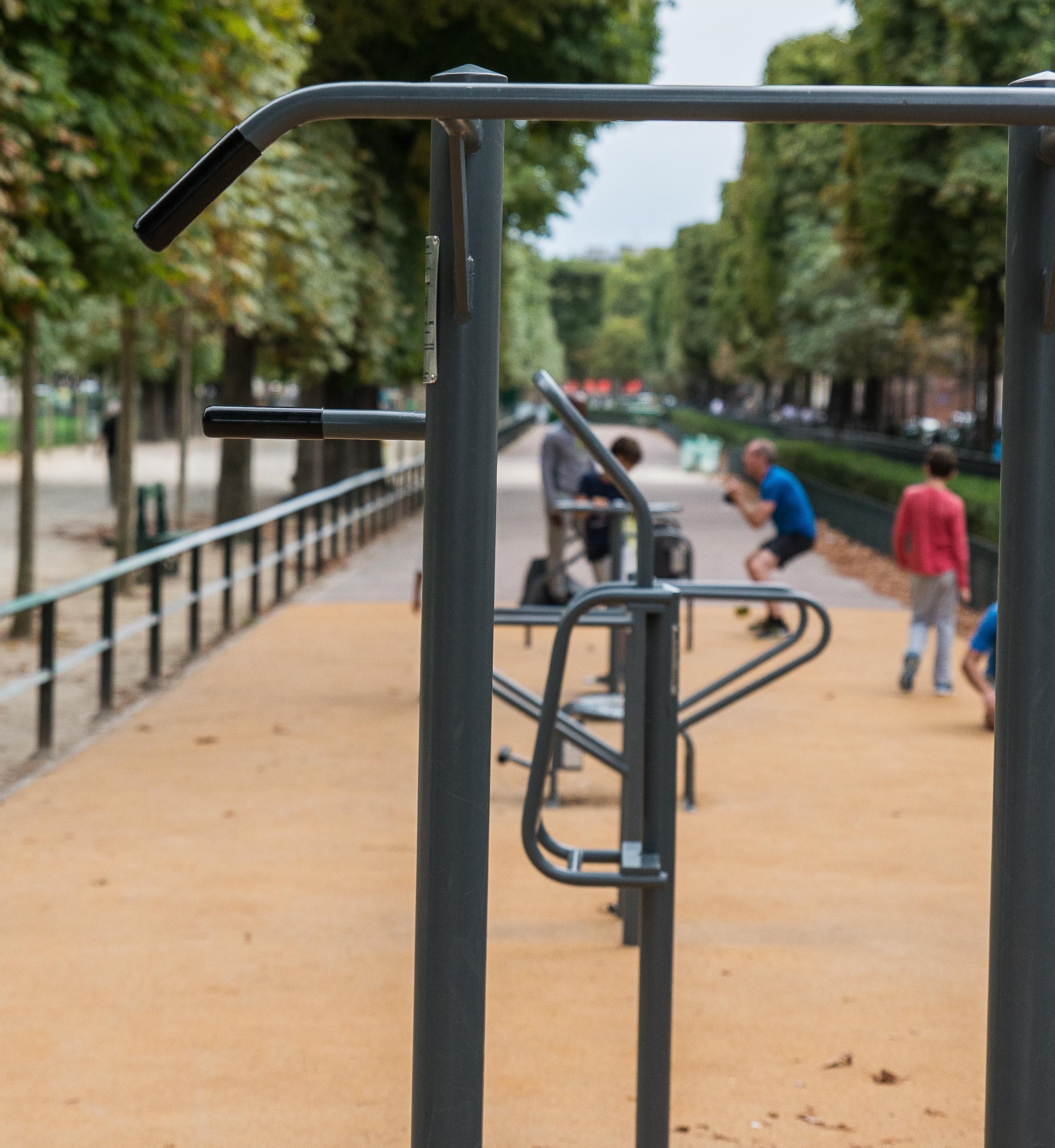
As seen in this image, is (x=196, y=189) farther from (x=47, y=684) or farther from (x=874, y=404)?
(x=874, y=404)

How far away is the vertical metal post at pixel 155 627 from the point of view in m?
10.7

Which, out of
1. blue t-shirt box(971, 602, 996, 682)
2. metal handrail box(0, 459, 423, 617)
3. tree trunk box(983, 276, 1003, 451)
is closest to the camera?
metal handrail box(0, 459, 423, 617)

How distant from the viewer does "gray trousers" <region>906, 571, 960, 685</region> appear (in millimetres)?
10906

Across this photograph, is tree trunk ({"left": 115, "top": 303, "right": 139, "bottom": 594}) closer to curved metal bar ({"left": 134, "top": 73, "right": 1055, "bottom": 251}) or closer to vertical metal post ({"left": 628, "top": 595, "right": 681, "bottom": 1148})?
vertical metal post ({"left": 628, "top": 595, "right": 681, "bottom": 1148})

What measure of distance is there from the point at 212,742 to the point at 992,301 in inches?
694

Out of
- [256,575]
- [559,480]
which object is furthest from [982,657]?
[256,575]

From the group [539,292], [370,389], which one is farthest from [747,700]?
[539,292]

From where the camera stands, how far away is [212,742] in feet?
30.0

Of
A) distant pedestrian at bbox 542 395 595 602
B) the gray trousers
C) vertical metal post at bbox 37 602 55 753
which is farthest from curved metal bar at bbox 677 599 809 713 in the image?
distant pedestrian at bbox 542 395 595 602

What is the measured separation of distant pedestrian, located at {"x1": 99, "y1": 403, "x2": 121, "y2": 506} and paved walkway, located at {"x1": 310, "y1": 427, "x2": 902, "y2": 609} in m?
4.64

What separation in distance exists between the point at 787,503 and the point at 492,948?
25.5 ft

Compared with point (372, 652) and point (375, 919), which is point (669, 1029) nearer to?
point (375, 919)

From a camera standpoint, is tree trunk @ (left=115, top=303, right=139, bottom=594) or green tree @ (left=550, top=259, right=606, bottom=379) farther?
green tree @ (left=550, top=259, right=606, bottom=379)

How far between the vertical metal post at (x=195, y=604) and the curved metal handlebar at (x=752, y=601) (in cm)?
594
